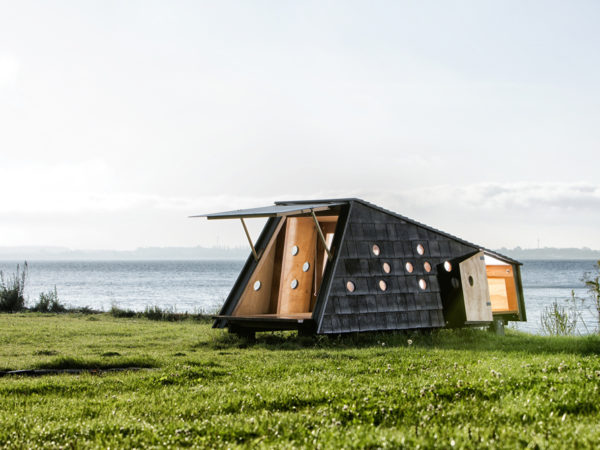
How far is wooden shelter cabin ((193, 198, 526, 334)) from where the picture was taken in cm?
1308

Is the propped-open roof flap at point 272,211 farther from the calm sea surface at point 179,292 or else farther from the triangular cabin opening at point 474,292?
the calm sea surface at point 179,292

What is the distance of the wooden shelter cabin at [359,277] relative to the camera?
1308 cm

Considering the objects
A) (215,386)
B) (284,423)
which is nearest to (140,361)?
(215,386)

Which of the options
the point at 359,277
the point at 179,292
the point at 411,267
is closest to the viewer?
the point at 359,277

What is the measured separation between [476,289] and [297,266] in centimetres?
424

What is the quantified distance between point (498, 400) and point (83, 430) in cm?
419

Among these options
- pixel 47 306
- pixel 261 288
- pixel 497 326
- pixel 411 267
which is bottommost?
pixel 497 326

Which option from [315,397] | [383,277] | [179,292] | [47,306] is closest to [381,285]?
[383,277]

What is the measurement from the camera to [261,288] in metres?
14.8

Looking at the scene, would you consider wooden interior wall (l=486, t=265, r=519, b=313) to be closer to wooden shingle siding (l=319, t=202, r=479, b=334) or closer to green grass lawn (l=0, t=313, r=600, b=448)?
wooden shingle siding (l=319, t=202, r=479, b=334)

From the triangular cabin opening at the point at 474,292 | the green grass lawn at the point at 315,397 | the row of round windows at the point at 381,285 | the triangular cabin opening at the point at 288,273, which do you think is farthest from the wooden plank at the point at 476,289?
the triangular cabin opening at the point at 288,273

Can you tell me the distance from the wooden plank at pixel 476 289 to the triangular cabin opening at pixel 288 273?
10.6ft

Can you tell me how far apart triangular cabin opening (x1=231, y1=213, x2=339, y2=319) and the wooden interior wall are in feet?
14.6

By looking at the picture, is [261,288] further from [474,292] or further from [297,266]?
[474,292]
